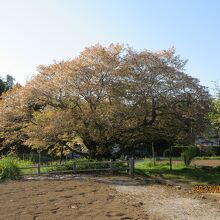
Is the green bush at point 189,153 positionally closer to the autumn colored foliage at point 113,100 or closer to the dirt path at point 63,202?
the autumn colored foliage at point 113,100

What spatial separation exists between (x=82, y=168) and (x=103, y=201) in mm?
10073

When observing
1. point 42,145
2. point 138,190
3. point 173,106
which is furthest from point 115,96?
point 138,190

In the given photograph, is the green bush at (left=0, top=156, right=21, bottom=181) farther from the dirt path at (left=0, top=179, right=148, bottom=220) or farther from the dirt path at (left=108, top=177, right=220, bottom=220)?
the dirt path at (left=108, top=177, right=220, bottom=220)

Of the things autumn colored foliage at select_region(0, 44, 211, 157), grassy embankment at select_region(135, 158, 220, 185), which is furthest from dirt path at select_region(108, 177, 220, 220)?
autumn colored foliage at select_region(0, 44, 211, 157)

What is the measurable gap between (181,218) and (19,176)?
1156 cm

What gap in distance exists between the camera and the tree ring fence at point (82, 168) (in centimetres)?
2181

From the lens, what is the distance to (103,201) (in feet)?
43.1

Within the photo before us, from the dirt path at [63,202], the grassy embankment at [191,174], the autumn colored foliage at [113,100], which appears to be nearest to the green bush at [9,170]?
the dirt path at [63,202]

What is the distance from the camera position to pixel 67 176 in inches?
813

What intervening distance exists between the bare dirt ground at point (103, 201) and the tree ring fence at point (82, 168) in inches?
114

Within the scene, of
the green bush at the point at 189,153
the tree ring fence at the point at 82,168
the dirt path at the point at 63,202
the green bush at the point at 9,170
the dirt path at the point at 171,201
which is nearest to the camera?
the dirt path at the point at 63,202

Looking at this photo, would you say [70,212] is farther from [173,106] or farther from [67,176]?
[173,106]

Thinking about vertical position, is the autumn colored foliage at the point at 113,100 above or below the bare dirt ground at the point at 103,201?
above

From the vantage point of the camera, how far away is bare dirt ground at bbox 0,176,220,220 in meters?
11.0
